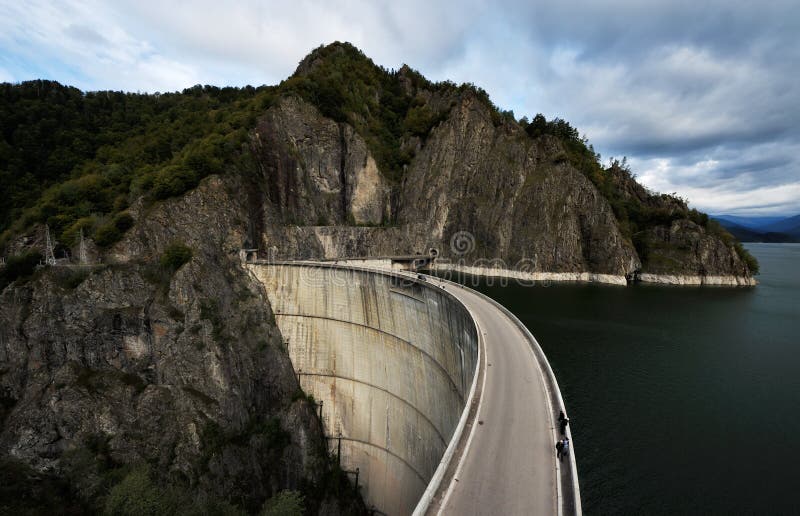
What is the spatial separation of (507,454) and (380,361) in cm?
2501

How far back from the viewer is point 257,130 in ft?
178

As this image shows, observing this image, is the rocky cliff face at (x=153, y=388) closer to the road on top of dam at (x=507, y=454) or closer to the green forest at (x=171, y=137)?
the green forest at (x=171, y=137)

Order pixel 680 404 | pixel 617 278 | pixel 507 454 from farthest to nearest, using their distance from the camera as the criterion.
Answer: pixel 617 278 → pixel 680 404 → pixel 507 454

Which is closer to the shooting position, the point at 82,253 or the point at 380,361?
the point at 380,361

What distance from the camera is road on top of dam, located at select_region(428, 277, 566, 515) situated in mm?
7961

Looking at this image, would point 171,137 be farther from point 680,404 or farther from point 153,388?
point 680,404

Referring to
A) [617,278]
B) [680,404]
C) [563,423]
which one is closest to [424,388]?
[680,404]

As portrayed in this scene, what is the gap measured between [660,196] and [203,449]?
103 metres

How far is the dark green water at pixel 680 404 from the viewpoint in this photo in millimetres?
16109

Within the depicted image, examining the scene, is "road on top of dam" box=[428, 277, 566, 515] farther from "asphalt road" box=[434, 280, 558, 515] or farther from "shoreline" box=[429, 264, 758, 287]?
"shoreline" box=[429, 264, 758, 287]

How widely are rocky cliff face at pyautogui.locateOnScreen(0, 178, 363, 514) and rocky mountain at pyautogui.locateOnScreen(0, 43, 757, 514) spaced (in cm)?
15

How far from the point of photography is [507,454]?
9.53m

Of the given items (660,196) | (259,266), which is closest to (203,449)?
(259,266)

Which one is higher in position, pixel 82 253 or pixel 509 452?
pixel 82 253
